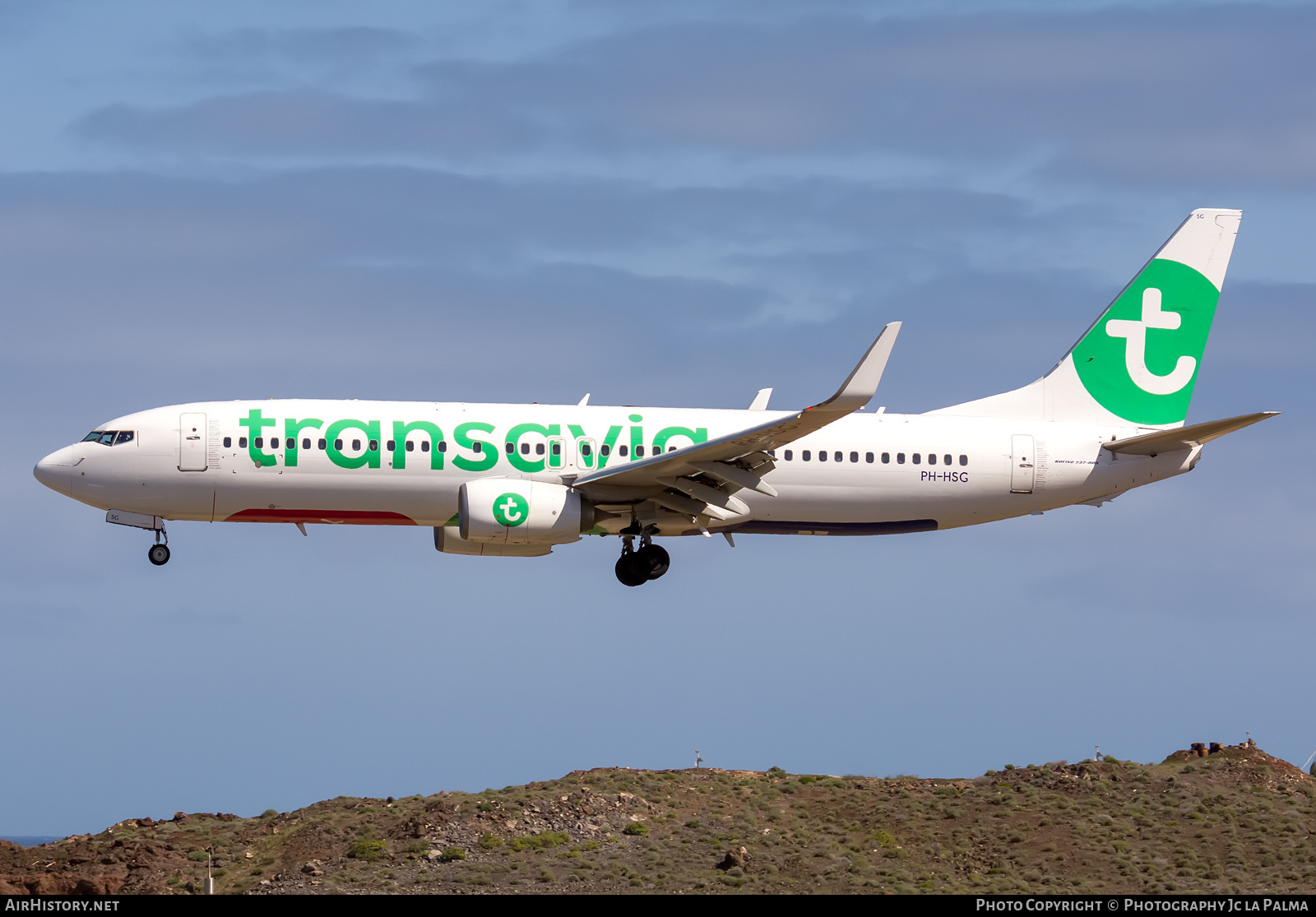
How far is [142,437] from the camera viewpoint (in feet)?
158

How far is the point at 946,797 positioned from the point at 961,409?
43.5ft

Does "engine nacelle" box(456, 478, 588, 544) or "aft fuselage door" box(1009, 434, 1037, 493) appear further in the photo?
"aft fuselage door" box(1009, 434, 1037, 493)

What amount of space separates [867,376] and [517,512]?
10.4 m

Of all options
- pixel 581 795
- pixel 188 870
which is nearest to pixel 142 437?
pixel 188 870

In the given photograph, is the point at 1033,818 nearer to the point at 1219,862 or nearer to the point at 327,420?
the point at 1219,862

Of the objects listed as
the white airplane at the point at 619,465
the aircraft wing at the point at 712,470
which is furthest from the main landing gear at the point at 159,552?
the aircraft wing at the point at 712,470

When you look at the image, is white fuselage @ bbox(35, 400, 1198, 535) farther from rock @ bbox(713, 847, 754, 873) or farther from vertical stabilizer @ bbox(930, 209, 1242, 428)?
rock @ bbox(713, 847, 754, 873)

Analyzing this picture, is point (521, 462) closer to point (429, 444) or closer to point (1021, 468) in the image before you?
point (429, 444)

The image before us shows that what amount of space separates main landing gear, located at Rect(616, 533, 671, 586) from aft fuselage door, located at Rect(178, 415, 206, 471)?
11.8m

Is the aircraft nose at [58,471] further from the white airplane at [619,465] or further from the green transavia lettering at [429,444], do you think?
the green transavia lettering at [429,444]

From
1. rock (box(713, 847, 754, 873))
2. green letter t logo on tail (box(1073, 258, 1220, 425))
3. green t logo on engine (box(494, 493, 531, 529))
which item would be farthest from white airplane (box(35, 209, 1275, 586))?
rock (box(713, 847, 754, 873))

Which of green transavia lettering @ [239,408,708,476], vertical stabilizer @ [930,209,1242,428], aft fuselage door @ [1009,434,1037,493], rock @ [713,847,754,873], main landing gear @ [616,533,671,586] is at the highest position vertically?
vertical stabilizer @ [930,209,1242,428]

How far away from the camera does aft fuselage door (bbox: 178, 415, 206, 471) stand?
47.7 m

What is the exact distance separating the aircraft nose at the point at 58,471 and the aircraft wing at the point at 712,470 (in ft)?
44.4
